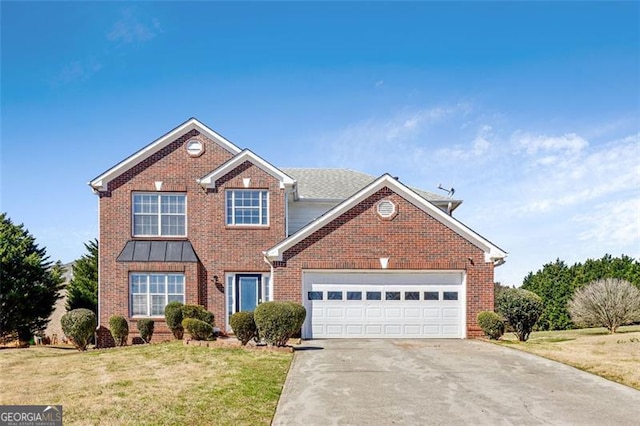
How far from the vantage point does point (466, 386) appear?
11164 mm

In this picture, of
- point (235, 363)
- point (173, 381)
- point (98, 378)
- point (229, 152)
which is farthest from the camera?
point (229, 152)

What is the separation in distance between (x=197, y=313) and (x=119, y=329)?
3542 millimetres

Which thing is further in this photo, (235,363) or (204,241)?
(204,241)

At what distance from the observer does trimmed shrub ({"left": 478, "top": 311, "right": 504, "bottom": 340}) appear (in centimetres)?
1862

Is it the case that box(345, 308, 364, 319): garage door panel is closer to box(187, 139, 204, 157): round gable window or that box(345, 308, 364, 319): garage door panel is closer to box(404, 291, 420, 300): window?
box(404, 291, 420, 300): window

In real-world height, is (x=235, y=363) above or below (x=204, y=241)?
below

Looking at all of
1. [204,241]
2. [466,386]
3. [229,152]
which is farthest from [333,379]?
[229,152]

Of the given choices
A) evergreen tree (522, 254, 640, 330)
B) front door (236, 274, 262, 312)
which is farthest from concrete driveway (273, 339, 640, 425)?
evergreen tree (522, 254, 640, 330)

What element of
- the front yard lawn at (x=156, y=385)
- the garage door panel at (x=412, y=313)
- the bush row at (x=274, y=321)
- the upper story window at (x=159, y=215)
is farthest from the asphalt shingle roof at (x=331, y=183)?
the front yard lawn at (x=156, y=385)

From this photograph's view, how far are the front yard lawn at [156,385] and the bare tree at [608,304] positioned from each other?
60.8 feet

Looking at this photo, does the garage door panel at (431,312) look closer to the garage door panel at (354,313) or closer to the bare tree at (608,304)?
the garage door panel at (354,313)

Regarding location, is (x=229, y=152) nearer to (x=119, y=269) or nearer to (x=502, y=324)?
(x=119, y=269)

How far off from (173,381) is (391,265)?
394 inches

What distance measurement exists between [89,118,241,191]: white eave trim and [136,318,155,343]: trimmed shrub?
5.78m
